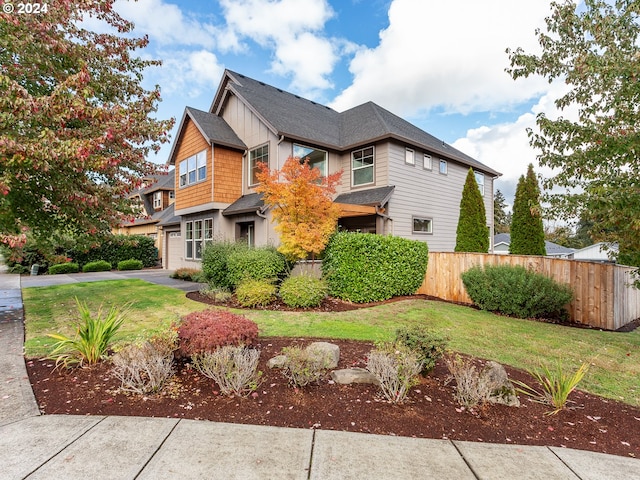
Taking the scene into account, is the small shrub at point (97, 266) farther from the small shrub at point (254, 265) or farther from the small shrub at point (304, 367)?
the small shrub at point (304, 367)

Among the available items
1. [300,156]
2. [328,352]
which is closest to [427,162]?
[300,156]

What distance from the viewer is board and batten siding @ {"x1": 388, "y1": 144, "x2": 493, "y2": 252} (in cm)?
1330

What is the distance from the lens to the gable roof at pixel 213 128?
13.8m

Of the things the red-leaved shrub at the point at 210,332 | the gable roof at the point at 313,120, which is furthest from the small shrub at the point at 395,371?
the gable roof at the point at 313,120

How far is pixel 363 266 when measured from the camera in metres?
9.48

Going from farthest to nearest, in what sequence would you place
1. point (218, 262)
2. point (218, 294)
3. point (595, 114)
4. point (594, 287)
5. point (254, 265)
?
point (218, 262)
point (254, 265)
point (218, 294)
point (594, 287)
point (595, 114)

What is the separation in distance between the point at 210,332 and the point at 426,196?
41.5ft

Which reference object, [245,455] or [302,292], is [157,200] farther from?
[245,455]

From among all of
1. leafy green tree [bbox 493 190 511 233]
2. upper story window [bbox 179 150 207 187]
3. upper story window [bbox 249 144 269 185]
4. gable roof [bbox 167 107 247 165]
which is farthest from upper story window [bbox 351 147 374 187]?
leafy green tree [bbox 493 190 511 233]

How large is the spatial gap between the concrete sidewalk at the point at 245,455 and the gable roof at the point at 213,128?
1224cm

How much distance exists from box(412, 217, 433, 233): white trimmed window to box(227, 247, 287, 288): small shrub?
7.01 m

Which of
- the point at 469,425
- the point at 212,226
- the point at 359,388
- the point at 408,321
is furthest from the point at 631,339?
the point at 212,226

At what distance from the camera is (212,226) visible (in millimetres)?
14820

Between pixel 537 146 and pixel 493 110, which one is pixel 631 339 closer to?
pixel 537 146
